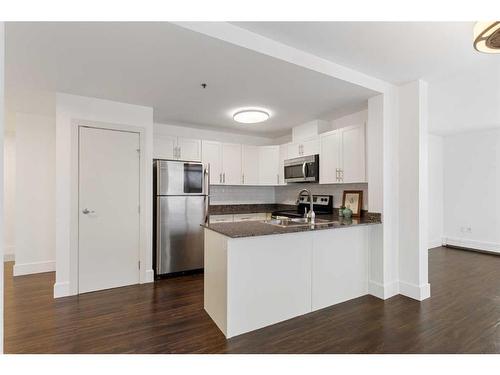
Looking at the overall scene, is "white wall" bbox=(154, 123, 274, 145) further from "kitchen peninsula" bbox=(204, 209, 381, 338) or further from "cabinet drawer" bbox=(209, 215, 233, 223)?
"kitchen peninsula" bbox=(204, 209, 381, 338)

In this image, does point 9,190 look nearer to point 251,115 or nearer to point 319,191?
point 251,115

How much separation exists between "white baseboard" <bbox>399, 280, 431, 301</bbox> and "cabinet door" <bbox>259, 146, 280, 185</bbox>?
102 inches

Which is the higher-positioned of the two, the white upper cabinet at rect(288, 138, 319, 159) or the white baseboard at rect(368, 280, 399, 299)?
the white upper cabinet at rect(288, 138, 319, 159)

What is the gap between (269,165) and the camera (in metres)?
4.98

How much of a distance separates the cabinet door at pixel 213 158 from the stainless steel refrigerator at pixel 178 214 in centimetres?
42

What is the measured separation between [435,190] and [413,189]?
370cm

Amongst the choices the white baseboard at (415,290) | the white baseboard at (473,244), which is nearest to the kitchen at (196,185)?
the white baseboard at (415,290)

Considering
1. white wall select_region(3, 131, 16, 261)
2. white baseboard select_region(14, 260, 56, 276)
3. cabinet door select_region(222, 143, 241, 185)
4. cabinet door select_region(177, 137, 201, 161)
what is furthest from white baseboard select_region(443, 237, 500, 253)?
white wall select_region(3, 131, 16, 261)

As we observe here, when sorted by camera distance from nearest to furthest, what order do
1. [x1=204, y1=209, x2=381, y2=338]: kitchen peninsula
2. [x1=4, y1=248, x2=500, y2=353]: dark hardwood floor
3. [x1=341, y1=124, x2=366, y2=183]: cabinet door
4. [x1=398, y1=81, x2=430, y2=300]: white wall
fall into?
[x1=4, y1=248, x2=500, y2=353]: dark hardwood floor, [x1=204, y1=209, x2=381, y2=338]: kitchen peninsula, [x1=398, y1=81, x2=430, y2=300]: white wall, [x1=341, y1=124, x2=366, y2=183]: cabinet door

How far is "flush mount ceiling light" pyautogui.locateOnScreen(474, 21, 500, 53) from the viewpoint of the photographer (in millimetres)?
1582

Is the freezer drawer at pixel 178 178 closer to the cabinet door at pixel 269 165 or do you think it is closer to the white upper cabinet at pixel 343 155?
the cabinet door at pixel 269 165

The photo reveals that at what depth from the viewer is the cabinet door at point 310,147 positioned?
4.09 metres

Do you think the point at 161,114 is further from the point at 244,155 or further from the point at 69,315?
the point at 69,315

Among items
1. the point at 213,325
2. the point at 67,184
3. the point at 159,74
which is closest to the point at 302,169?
the point at 159,74
